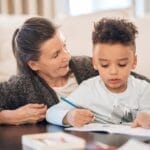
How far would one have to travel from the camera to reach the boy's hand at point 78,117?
1.24 m

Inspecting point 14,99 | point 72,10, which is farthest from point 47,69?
point 72,10

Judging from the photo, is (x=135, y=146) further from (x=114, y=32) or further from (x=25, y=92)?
(x=25, y=92)

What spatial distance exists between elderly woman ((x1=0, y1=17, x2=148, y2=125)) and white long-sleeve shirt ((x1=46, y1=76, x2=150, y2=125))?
0.11 metres

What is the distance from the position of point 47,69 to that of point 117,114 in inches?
14.3

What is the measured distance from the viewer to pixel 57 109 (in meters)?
1.33

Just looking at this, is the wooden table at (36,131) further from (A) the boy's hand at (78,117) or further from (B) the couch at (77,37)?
(B) the couch at (77,37)

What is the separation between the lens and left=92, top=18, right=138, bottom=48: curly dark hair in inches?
47.9

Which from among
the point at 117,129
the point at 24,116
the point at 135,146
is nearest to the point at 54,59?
the point at 24,116

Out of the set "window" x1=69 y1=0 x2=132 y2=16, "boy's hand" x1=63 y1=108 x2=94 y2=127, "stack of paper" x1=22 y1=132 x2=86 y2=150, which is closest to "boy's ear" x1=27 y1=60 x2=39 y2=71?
"boy's hand" x1=63 y1=108 x2=94 y2=127

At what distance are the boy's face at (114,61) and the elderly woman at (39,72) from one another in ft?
0.89

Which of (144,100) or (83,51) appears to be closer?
(144,100)

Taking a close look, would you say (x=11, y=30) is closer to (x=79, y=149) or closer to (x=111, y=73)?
(x=111, y=73)

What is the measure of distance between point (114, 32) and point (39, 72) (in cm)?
43

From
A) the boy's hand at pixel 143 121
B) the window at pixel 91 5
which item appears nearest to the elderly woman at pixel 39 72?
the boy's hand at pixel 143 121
